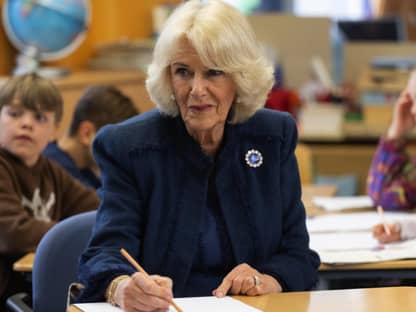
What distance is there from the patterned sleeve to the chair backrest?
1256 millimetres

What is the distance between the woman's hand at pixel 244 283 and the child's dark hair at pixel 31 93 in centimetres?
130

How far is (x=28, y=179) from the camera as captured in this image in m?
3.19

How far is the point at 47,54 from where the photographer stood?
17.9 feet

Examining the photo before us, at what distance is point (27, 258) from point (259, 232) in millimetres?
880

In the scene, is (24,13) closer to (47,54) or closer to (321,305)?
(47,54)

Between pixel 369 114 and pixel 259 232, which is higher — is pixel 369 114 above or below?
below

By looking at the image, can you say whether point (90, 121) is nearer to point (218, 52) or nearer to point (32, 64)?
point (218, 52)

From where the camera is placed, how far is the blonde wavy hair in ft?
7.28

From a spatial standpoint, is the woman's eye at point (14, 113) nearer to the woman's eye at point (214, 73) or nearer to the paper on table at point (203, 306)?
the woman's eye at point (214, 73)

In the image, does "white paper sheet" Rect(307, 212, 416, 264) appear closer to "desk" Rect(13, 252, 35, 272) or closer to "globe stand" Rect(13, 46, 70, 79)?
"desk" Rect(13, 252, 35, 272)

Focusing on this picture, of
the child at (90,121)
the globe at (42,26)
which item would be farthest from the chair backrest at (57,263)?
the globe at (42,26)

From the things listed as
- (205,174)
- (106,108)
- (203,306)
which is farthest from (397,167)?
(203,306)

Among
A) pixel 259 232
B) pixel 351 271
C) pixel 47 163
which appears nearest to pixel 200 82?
pixel 259 232

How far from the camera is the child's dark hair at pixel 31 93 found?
3203 mm
